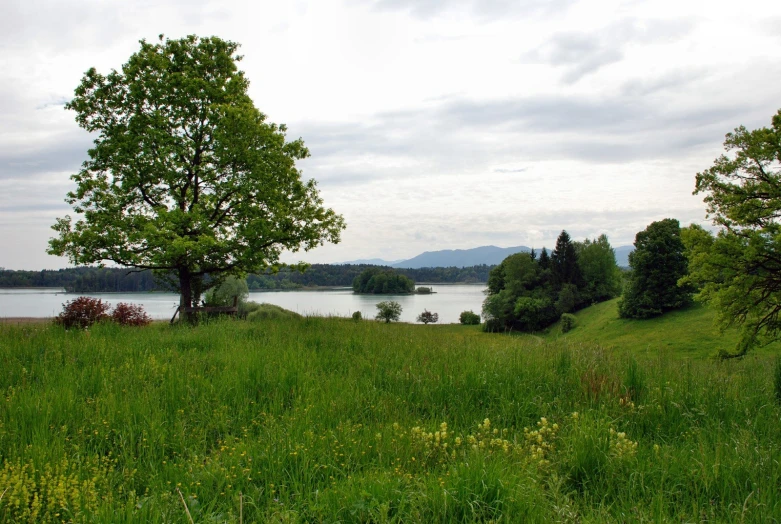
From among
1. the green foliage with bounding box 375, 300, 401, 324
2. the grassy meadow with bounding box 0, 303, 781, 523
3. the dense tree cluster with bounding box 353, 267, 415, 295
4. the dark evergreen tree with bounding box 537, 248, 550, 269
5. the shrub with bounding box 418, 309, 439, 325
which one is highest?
the dark evergreen tree with bounding box 537, 248, 550, 269

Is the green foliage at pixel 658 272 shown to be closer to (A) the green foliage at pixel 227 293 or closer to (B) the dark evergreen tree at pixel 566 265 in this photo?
(B) the dark evergreen tree at pixel 566 265

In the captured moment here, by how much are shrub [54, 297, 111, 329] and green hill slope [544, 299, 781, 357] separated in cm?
3257

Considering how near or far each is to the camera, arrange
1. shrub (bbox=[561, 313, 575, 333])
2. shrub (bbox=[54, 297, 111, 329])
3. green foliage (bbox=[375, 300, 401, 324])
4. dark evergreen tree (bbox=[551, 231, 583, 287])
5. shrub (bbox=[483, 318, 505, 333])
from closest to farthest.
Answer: shrub (bbox=[54, 297, 111, 329])
green foliage (bbox=[375, 300, 401, 324])
shrub (bbox=[483, 318, 505, 333])
shrub (bbox=[561, 313, 575, 333])
dark evergreen tree (bbox=[551, 231, 583, 287])


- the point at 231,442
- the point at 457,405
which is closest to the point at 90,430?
the point at 231,442

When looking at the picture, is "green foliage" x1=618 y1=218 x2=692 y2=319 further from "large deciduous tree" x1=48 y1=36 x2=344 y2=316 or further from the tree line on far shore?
"large deciduous tree" x1=48 y1=36 x2=344 y2=316

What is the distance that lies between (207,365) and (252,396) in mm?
1688

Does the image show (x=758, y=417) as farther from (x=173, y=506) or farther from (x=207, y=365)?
(x=207, y=365)

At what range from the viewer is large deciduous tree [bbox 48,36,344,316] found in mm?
16156

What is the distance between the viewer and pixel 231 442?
4.35 metres

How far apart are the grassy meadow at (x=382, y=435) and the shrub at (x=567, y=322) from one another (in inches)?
2499

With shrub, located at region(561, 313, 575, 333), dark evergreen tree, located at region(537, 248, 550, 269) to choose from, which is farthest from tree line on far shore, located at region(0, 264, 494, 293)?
shrub, located at region(561, 313, 575, 333)

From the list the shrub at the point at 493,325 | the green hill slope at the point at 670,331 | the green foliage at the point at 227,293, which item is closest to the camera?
the green foliage at the point at 227,293

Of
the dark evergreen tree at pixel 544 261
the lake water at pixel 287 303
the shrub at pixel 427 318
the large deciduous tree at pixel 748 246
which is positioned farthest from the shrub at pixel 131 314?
the dark evergreen tree at pixel 544 261

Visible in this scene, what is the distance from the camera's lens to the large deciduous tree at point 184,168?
53.0 ft
